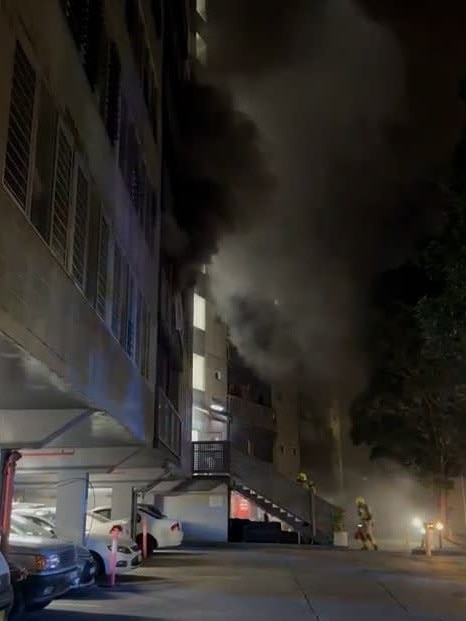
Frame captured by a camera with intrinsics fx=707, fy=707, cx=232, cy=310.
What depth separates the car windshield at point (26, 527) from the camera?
11.6m

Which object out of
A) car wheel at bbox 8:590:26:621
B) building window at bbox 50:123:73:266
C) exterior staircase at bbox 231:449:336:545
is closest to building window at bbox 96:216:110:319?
building window at bbox 50:123:73:266

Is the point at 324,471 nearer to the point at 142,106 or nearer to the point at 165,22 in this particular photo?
the point at 165,22

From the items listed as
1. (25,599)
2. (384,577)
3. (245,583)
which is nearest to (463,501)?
(384,577)

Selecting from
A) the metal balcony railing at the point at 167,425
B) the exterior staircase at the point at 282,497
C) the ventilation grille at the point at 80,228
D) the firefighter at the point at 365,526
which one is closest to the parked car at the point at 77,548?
the metal balcony railing at the point at 167,425

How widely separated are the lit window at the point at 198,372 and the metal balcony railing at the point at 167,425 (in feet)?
41.9

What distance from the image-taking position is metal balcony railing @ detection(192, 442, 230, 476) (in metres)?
25.5

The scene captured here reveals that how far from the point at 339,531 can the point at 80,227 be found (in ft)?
68.9

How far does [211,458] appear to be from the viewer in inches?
1010

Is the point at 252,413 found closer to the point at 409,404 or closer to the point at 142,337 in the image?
the point at 409,404

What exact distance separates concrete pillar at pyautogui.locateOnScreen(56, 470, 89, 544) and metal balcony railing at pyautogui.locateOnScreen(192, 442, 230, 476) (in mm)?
11755

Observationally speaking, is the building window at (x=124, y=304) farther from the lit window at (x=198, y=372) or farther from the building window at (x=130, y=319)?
the lit window at (x=198, y=372)

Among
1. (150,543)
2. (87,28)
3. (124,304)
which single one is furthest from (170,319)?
(87,28)

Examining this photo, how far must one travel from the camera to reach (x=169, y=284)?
18.2 m

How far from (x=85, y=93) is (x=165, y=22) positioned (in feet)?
37.7
